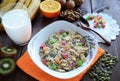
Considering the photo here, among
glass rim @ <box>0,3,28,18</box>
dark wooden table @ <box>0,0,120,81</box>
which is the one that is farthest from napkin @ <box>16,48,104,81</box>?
glass rim @ <box>0,3,28,18</box>

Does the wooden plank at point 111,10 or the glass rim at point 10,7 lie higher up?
the glass rim at point 10,7

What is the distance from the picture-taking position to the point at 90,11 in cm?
103

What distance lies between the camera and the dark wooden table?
81 centimetres

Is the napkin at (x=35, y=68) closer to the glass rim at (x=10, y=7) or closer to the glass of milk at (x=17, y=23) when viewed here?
the glass of milk at (x=17, y=23)

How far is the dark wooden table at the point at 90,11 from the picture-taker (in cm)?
81

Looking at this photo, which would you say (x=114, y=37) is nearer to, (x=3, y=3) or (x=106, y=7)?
(x=106, y=7)

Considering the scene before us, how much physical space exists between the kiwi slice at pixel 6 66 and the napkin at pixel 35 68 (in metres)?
0.03

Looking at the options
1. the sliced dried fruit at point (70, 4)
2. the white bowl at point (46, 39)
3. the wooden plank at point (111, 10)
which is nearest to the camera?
the white bowl at point (46, 39)

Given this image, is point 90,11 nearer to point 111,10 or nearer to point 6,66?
point 111,10

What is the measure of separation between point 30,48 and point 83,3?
14.2 inches

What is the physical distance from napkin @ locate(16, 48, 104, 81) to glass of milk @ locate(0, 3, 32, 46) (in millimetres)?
67

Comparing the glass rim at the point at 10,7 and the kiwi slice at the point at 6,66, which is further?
the glass rim at the point at 10,7

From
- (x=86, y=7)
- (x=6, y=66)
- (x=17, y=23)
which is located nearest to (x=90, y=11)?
(x=86, y=7)

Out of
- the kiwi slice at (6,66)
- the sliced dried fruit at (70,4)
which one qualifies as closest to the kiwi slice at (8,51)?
the kiwi slice at (6,66)
